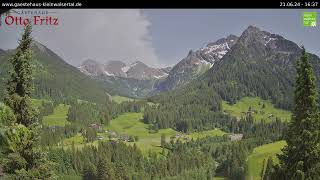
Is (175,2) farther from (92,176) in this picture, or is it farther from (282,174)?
(92,176)

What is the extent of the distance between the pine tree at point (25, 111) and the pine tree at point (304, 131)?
2213 centimetres

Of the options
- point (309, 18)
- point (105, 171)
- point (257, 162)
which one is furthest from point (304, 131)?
point (257, 162)

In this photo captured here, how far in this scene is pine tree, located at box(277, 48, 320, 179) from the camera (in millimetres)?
38469

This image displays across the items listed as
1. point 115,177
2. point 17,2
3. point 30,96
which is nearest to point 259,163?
point 115,177

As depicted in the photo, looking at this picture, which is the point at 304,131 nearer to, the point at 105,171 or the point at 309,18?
the point at 309,18

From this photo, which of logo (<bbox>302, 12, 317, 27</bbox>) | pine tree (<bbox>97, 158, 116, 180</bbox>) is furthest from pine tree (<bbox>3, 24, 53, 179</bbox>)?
pine tree (<bbox>97, 158, 116, 180</bbox>)

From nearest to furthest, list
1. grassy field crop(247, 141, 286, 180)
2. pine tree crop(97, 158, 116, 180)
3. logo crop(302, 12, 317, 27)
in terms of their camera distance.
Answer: logo crop(302, 12, 317, 27) < pine tree crop(97, 158, 116, 180) < grassy field crop(247, 141, 286, 180)

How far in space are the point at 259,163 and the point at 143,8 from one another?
179 metres

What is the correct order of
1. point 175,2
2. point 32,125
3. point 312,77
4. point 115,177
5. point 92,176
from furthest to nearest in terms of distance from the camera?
point 92,176 → point 115,177 → point 312,77 → point 32,125 → point 175,2

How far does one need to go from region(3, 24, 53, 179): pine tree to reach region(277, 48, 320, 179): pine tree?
22.1 metres

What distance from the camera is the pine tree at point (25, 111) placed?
29172mm

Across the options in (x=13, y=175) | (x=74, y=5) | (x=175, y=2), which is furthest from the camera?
(x=13, y=175)

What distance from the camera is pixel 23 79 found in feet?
99.1

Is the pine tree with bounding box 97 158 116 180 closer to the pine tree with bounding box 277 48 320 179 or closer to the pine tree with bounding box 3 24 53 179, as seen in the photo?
the pine tree with bounding box 277 48 320 179
